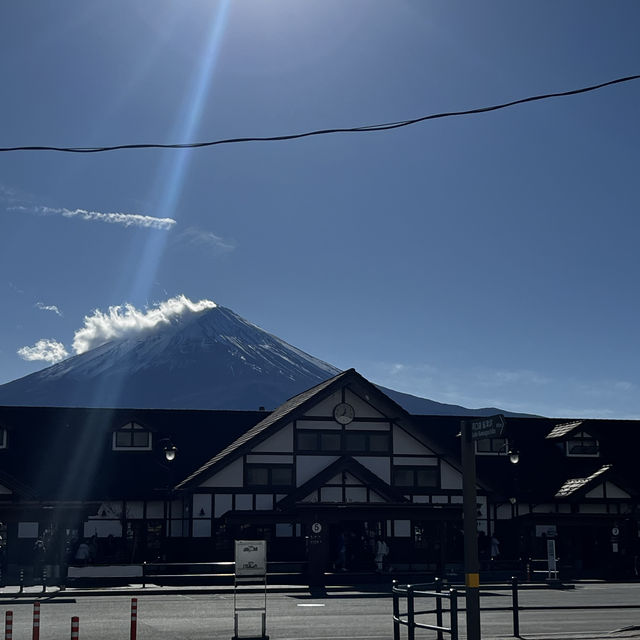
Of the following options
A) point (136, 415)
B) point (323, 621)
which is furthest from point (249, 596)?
point (136, 415)

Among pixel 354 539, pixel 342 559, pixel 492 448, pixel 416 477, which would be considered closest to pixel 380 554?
pixel 342 559

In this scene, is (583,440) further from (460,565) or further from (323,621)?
(323,621)

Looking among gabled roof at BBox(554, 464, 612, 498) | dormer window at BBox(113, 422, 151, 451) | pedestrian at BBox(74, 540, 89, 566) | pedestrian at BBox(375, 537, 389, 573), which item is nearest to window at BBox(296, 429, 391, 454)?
pedestrian at BBox(375, 537, 389, 573)

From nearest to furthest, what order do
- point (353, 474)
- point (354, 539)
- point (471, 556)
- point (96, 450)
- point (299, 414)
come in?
point (471, 556)
point (353, 474)
point (354, 539)
point (299, 414)
point (96, 450)

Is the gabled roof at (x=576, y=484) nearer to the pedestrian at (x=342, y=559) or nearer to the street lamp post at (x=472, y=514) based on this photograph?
the pedestrian at (x=342, y=559)

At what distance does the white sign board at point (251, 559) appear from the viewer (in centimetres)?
2236

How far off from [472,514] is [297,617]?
11.3 meters

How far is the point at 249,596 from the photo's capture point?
32.7 m

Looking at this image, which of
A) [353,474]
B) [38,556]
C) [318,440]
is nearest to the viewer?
[38,556]

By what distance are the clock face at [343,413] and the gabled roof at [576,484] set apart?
11.0 metres

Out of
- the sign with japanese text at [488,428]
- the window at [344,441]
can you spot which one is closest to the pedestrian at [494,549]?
the window at [344,441]

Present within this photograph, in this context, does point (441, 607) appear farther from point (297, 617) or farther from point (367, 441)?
point (367, 441)

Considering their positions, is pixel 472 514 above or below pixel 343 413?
below

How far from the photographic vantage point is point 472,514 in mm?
15953
